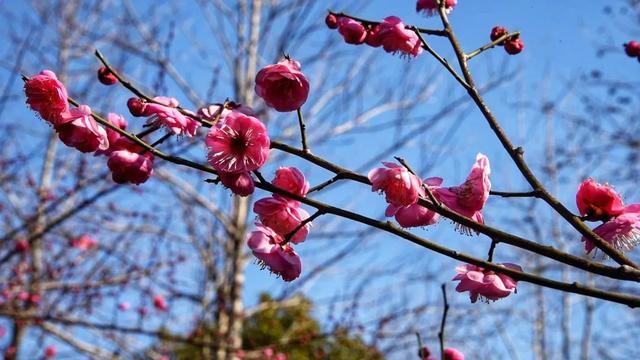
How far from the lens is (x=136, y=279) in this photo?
4531mm

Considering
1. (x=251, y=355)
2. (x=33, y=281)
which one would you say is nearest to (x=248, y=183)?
(x=251, y=355)

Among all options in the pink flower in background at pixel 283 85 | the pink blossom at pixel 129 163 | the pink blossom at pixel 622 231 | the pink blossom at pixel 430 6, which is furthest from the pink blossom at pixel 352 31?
the pink blossom at pixel 622 231

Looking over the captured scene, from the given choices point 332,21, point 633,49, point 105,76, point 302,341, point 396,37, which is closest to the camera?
point 105,76

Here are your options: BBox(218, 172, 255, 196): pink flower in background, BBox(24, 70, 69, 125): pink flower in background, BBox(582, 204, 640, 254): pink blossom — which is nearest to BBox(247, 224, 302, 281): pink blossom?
BBox(218, 172, 255, 196): pink flower in background

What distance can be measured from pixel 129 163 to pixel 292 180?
0.96 ft

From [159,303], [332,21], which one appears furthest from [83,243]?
[332,21]

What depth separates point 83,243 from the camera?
529 cm

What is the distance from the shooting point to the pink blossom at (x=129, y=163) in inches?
43.4

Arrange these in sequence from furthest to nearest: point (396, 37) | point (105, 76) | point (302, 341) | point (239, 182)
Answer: point (302, 341)
point (396, 37)
point (105, 76)
point (239, 182)

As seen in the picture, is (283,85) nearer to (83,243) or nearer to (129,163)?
(129,163)

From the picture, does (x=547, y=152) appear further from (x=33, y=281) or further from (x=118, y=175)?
(x=118, y=175)

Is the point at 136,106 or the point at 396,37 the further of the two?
the point at 396,37

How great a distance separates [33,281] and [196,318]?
1.22m

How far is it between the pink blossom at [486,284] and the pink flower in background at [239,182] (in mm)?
434
